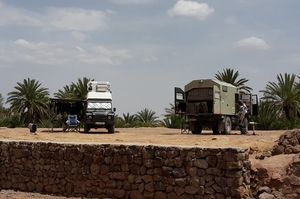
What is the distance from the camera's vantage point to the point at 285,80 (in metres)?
40.9

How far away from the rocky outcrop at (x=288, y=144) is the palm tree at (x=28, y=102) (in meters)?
37.3

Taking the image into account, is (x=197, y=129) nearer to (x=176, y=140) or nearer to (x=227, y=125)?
(x=227, y=125)

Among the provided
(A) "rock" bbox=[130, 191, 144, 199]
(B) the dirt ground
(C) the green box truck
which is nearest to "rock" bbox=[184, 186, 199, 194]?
(A) "rock" bbox=[130, 191, 144, 199]

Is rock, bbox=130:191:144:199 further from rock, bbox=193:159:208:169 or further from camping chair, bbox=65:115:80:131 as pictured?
camping chair, bbox=65:115:80:131

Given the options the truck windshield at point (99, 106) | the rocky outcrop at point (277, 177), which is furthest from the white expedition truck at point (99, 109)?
the rocky outcrop at point (277, 177)

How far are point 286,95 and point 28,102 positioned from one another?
2398 cm

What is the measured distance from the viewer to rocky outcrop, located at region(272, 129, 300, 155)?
13609 millimetres

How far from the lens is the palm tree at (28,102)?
160ft

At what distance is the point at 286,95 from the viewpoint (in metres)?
39.8

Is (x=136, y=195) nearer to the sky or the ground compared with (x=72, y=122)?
nearer to the ground

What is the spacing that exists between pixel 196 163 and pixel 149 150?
1367mm

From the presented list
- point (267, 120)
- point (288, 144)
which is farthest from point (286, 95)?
point (288, 144)

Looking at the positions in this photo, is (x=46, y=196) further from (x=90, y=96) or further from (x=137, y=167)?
(x=90, y=96)

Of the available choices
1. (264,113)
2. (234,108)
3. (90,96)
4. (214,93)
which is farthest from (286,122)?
(90,96)
